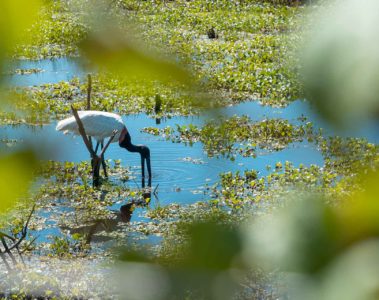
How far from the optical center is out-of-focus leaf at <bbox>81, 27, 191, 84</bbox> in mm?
355

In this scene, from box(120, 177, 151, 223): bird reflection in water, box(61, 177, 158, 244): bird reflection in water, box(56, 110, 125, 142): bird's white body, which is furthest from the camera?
box(56, 110, 125, 142): bird's white body

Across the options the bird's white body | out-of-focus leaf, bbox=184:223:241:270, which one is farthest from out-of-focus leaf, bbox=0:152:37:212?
the bird's white body

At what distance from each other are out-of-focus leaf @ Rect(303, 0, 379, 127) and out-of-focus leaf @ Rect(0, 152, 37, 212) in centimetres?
18

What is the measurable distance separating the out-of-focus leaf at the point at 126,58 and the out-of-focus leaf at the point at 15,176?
86 millimetres

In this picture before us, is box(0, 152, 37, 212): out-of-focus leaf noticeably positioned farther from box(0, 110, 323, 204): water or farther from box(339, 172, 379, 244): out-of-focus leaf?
box(0, 110, 323, 204): water

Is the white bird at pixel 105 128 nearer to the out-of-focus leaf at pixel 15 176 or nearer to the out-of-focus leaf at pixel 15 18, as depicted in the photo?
the out-of-focus leaf at pixel 15 176

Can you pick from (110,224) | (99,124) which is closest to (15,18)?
(110,224)

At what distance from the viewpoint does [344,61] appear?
0.29 meters

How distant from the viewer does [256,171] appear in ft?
20.0

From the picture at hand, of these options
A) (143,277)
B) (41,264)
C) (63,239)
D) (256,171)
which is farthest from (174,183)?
(143,277)

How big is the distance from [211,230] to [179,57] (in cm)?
8

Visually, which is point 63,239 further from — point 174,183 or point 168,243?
point 168,243

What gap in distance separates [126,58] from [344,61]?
0.11 m

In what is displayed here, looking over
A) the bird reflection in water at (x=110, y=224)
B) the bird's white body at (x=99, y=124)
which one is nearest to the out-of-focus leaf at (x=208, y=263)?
the bird reflection in water at (x=110, y=224)
